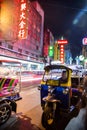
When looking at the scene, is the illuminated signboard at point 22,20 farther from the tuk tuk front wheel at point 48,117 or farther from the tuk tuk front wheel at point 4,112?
the tuk tuk front wheel at point 48,117

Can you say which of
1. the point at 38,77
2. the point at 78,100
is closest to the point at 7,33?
the point at 38,77

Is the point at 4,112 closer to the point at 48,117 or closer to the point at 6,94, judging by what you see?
the point at 6,94

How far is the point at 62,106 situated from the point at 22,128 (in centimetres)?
154

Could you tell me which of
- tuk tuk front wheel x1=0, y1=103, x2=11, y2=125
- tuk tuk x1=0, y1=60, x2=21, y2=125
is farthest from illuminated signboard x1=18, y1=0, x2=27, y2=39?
tuk tuk front wheel x1=0, y1=103, x2=11, y2=125

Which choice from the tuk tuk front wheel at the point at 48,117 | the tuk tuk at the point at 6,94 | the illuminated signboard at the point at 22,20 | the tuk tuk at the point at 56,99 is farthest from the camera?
the illuminated signboard at the point at 22,20

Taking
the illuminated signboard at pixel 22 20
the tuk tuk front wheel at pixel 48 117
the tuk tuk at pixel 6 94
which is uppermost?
the illuminated signboard at pixel 22 20

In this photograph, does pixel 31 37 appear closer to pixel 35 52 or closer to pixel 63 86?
pixel 35 52

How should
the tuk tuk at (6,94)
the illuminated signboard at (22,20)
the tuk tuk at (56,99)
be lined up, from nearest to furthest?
the tuk tuk at (56,99), the tuk tuk at (6,94), the illuminated signboard at (22,20)

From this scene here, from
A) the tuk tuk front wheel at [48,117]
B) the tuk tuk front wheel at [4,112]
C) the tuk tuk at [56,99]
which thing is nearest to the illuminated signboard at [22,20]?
the tuk tuk at [56,99]

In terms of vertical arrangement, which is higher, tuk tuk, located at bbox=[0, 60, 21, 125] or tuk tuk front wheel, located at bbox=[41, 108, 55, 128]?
tuk tuk, located at bbox=[0, 60, 21, 125]

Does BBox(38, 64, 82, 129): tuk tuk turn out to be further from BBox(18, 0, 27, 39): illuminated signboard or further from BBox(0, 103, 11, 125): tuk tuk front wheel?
BBox(18, 0, 27, 39): illuminated signboard

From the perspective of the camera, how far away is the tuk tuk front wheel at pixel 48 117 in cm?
474

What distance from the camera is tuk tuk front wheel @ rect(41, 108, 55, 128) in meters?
4.74

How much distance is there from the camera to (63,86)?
541 cm
